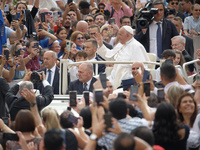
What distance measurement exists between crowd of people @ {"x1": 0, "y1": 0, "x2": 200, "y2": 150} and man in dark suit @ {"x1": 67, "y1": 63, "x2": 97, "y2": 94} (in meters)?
0.02

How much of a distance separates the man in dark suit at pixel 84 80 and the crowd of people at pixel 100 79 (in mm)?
17

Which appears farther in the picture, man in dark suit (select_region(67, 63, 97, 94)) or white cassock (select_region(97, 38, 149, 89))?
white cassock (select_region(97, 38, 149, 89))

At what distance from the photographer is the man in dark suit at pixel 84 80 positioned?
9.54 m

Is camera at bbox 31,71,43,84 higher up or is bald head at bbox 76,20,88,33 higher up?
bald head at bbox 76,20,88,33

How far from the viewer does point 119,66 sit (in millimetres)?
10391

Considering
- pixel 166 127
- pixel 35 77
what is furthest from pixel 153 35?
pixel 166 127

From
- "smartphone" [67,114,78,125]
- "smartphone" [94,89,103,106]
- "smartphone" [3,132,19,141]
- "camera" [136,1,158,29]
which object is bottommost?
"smartphone" [3,132,19,141]

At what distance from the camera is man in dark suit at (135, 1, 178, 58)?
11602mm

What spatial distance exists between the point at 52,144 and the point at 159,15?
6.95m

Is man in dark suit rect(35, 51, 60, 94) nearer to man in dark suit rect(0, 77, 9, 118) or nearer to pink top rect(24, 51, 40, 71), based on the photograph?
pink top rect(24, 51, 40, 71)

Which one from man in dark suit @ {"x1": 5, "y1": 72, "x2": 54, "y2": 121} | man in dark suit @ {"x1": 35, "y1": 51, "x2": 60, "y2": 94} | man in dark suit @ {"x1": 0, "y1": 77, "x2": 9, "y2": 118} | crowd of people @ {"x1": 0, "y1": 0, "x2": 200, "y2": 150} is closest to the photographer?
crowd of people @ {"x1": 0, "y1": 0, "x2": 200, "y2": 150}

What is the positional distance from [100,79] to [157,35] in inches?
174

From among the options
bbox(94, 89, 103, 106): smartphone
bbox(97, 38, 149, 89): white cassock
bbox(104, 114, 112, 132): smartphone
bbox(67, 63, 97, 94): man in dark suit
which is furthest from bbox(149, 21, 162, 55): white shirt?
bbox(104, 114, 112, 132): smartphone

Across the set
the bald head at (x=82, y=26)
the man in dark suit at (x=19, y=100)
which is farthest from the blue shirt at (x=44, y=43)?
the man in dark suit at (x=19, y=100)
